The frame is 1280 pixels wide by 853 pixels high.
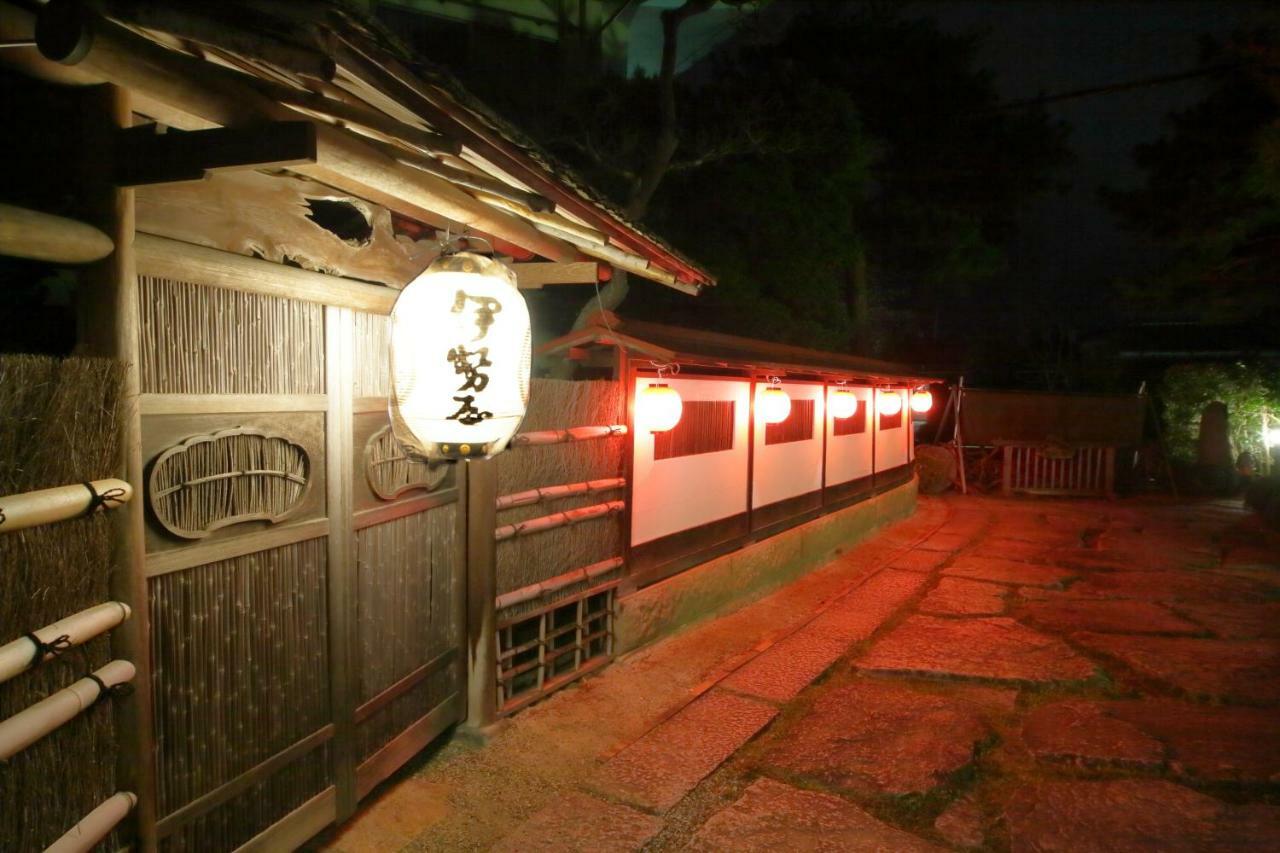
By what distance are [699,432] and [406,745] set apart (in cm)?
578

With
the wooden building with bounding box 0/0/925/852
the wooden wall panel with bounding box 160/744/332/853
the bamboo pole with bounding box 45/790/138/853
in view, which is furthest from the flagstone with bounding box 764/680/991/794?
the bamboo pole with bounding box 45/790/138/853

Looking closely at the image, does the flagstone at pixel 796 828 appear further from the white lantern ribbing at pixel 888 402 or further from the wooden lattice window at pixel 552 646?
the white lantern ribbing at pixel 888 402

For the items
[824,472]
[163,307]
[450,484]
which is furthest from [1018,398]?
[163,307]

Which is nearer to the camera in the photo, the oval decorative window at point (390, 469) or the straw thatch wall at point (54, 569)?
the straw thatch wall at point (54, 569)

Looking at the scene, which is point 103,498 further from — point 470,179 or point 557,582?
point 557,582

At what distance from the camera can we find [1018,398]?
2545cm

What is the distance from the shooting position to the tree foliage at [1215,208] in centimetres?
1594

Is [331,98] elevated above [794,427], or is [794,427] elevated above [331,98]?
[331,98]

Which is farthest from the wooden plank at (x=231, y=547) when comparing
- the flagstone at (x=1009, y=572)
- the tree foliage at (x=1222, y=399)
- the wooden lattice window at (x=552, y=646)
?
the tree foliage at (x=1222, y=399)

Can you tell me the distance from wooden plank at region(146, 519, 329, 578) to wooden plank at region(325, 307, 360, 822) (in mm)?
194

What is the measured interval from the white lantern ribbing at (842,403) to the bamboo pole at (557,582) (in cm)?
792

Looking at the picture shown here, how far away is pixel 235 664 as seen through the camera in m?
4.29

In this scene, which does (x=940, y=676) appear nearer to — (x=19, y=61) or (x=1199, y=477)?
(x=19, y=61)

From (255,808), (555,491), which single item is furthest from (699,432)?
(255,808)
